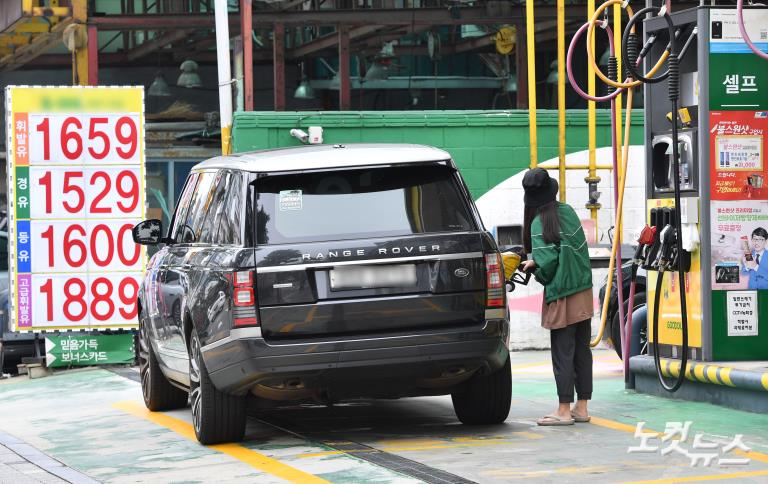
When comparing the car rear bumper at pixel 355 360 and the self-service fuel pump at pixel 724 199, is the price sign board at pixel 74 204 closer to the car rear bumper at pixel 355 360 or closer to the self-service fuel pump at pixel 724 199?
the car rear bumper at pixel 355 360

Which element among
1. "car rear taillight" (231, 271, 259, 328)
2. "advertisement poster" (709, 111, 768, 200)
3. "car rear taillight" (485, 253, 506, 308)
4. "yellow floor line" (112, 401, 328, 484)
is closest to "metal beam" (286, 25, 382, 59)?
"yellow floor line" (112, 401, 328, 484)

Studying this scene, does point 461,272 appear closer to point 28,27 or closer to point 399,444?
point 399,444

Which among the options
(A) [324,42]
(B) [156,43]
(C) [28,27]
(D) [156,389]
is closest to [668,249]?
(D) [156,389]

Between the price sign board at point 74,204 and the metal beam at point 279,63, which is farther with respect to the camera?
the metal beam at point 279,63

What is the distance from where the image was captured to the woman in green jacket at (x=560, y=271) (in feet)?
30.6

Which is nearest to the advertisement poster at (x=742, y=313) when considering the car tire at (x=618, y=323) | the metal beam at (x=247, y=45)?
the car tire at (x=618, y=323)

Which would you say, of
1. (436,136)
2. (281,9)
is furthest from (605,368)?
(281,9)

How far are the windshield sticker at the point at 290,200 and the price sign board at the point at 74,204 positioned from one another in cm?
652

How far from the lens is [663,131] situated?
10.8m

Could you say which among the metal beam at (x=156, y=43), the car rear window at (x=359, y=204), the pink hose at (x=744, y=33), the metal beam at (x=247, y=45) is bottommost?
the car rear window at (x=359, y=204)

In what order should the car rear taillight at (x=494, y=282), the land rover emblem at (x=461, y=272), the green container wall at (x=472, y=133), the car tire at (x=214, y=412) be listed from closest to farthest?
the land rover emblem at (x=461, y=272)
the car rear taillight at (x=494, y=282)
the car tire at (x=214, y=412)
the green container wall at (x=472, y=133)

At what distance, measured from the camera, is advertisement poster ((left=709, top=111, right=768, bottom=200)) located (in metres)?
10.2

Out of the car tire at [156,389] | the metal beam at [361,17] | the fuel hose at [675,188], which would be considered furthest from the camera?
the metal beam at [361,17]

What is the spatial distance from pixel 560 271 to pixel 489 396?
939 millimetres
